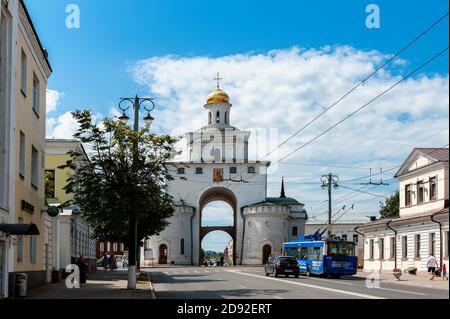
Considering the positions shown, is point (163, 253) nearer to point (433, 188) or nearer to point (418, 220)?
point (418, 220)

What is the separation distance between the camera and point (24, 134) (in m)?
25.0

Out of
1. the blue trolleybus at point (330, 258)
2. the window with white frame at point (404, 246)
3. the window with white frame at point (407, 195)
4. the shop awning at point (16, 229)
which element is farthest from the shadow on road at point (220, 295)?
the window with white frame at point (407, 195)

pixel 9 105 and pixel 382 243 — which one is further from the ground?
pixel 9 105

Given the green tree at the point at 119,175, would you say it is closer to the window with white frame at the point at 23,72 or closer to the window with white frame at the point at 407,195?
the window with white frame at the point at 23,72

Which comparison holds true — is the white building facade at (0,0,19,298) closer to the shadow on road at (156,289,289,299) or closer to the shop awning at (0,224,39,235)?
the shop awning at (0,224,39,235)

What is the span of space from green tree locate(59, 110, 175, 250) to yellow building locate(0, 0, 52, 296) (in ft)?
6.06

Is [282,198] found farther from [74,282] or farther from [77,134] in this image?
[77,134]

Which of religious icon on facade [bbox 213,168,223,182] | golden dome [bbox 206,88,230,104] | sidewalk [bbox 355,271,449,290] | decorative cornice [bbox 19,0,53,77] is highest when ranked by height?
golden dome [bbox 206,88,230,104]

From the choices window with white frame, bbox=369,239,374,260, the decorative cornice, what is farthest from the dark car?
the decorative cornice

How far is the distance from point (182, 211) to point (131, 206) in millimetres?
64205

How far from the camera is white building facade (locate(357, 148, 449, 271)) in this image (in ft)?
141

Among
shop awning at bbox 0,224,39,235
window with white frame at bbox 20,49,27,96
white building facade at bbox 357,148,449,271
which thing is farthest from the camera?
white building facade at bbox 357,148,449,271
